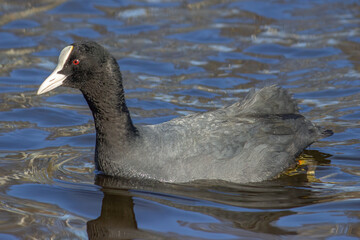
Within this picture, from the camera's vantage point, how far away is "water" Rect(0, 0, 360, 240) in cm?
536

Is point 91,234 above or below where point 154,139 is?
below

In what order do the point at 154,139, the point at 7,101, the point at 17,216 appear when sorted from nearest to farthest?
the point at 17,216 → the point at 154,139 → the point at 7,101

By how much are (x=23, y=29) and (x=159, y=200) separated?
21.5 feet

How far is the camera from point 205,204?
18.6ft

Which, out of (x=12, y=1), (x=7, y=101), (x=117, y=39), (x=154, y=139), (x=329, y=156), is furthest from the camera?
(x=12, y=1)

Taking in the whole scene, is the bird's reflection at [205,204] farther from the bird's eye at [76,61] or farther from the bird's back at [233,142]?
the bird's eye at [76,61]

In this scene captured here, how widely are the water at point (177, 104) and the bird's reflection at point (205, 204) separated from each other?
2 centimetres

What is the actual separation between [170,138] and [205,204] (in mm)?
763

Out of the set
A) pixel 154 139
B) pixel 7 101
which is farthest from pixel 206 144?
pixel 7 101

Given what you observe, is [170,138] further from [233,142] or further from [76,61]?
[76,61]

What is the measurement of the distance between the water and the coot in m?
0.15

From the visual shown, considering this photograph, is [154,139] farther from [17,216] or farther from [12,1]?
[12,1]

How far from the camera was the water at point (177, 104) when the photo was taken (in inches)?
211

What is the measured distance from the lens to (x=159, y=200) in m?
5.76
